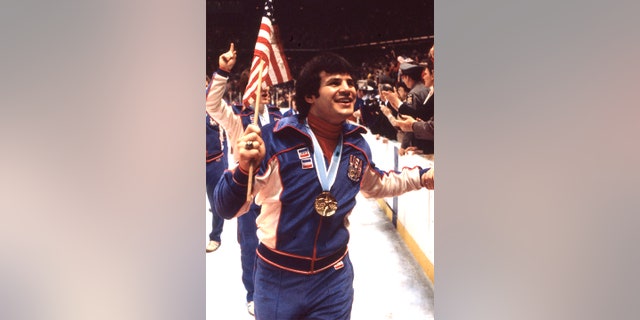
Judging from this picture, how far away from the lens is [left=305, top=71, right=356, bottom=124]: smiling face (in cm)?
240

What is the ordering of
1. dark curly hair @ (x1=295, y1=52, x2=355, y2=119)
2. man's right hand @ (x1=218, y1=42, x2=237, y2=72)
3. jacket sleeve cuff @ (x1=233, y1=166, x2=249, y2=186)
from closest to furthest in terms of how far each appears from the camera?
jacket sleeve cuff @ (x1=233, y1=166, x2=249, y2=186) < dark curly hair @ (x1=295, y1=52, x2=355, y2=119) < man's right hand @ (x1=218, y1=42, x2=237, y2=72)

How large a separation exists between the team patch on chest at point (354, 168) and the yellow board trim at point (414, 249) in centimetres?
16

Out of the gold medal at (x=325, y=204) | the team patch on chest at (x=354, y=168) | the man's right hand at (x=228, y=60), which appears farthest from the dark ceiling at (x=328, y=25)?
the gold medal at (x=325, y=204)

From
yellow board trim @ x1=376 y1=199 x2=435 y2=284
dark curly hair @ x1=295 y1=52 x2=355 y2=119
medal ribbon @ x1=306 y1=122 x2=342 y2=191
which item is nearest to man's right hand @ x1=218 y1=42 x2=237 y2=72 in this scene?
dark curly hair @ x1=295 y1=52 x2=355 y2=119

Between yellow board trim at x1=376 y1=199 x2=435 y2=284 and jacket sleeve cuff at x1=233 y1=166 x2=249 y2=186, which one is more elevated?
jacket sleeve cuff at x1=233 y1=166 x2=249 y2=186

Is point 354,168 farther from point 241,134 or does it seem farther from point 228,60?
point 228,60

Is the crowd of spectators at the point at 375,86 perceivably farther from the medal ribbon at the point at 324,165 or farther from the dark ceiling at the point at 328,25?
the medal ribbon at the point at 324,165

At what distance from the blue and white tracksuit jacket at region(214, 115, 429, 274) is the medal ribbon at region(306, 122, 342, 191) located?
2 cm

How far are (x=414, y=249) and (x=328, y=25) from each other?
40.8 inches

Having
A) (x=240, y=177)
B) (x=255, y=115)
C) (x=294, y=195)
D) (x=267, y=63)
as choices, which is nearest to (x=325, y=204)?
(x=294, y=195)

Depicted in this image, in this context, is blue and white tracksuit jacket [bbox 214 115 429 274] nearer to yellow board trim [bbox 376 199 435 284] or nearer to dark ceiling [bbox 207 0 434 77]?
yellow board trim [bbox 376 199 435 284]

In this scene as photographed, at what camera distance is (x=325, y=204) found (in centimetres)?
240
